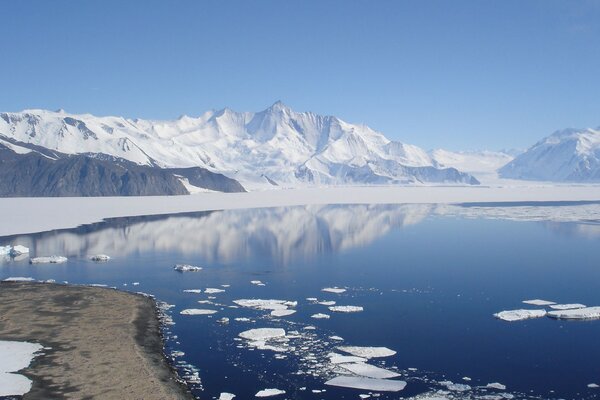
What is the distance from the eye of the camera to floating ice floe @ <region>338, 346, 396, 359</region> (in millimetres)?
18547

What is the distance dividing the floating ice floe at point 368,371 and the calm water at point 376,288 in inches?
17.9

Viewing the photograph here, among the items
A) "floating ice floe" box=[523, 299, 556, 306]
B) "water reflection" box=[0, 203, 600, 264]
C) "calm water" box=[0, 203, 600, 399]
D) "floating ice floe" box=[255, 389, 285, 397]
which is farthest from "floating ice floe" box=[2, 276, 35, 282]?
"floating ice floe" box=[523, 299, 556, 306]

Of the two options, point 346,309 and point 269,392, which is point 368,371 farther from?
point 346,309

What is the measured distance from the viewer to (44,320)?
895 inches

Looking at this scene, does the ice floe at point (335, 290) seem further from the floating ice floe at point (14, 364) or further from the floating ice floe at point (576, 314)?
the floating ice floe at point (14, 364)

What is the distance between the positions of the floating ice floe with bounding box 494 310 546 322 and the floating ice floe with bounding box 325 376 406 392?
8087 millimetres

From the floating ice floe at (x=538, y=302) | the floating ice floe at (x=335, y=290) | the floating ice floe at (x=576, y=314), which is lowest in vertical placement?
the floating ice floe at (x=576, y=314)

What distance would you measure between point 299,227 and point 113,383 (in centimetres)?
4365

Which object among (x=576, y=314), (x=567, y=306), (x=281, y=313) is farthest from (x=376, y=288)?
(x=576, y=314)

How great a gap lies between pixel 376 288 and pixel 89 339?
13.5 metres

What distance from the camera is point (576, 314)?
23000 mm

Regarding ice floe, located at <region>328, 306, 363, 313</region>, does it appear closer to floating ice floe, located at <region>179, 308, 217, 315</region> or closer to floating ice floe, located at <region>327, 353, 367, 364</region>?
floating ice floe, located at <region>179, 308, 217, 315</region>

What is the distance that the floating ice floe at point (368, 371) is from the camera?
55.3 ft

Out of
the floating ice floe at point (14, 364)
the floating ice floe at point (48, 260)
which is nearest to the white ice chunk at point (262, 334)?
the floating ice floe at point (14, 364)
